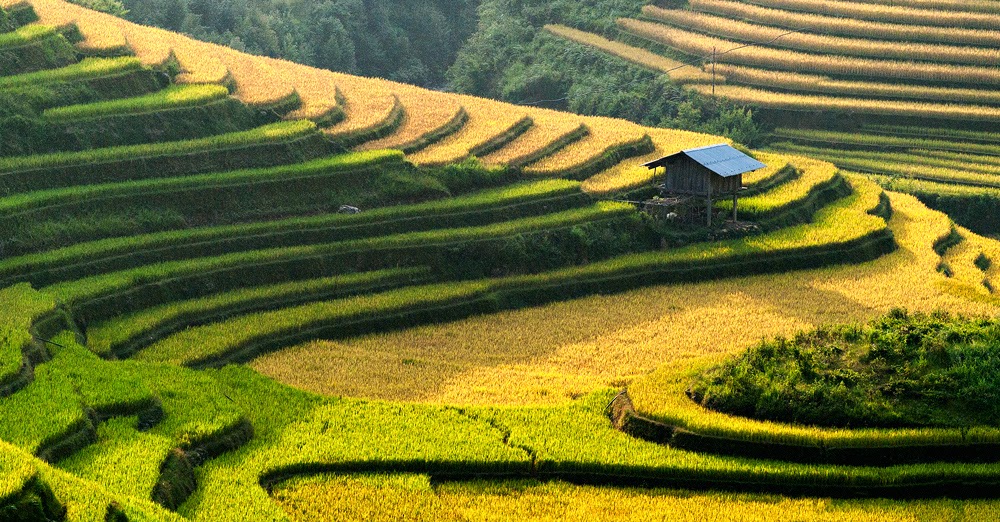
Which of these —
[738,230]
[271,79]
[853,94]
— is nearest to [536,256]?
[738,230]

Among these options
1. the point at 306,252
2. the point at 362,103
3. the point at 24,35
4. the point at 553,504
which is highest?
the point at 24,35

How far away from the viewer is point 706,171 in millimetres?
29594

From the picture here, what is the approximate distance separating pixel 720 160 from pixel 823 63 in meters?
16.7

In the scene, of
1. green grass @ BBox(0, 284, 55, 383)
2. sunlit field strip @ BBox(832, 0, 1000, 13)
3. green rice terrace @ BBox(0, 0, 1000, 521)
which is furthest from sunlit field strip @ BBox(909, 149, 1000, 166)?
green grass @ BBox(0, 284, 55, 383)

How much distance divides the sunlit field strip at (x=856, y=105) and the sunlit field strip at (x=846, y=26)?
3857 mm

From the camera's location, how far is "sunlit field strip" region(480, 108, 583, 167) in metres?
31.8

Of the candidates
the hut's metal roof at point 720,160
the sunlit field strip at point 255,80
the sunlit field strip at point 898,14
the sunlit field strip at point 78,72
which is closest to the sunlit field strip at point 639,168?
the hut's metal roof at point 720,160

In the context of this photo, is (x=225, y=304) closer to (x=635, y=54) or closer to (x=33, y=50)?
(x=33, y=50)

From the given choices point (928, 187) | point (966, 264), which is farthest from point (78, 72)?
point (928, 187)

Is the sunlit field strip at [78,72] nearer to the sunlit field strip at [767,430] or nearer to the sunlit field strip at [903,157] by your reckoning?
the sunlit field strip at [767,430]

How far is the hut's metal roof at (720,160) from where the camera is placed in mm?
29328

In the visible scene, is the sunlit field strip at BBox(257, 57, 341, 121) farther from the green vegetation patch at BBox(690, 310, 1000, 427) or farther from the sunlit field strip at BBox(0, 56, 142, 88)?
the green vegetation patch at BBox(690, 310, 1000, 427)

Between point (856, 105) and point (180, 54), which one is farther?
point (856, 105)

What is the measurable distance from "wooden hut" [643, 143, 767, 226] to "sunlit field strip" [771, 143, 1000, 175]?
465 inches
